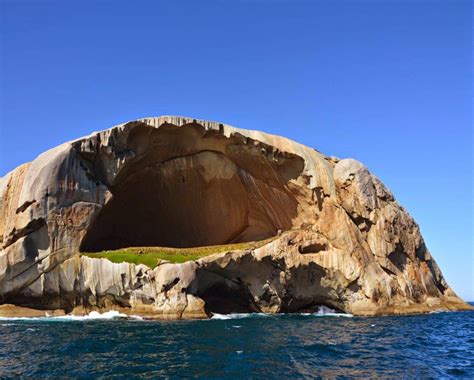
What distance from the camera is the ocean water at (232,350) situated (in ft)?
56.3

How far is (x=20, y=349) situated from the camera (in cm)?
2095

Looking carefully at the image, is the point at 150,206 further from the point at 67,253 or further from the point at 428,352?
the point at 428,352

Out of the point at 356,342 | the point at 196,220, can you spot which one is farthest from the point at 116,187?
the point at 356,342

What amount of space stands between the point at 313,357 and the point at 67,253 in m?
24.2

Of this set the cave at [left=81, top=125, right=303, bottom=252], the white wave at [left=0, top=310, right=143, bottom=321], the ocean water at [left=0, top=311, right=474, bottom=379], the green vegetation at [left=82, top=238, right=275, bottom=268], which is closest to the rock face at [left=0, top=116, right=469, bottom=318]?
the cave at [left=81, top=125, right=303, bottom=252]

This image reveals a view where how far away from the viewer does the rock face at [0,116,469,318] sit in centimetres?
3741

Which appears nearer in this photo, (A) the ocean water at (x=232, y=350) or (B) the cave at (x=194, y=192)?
(A) the ocean water at (x=232, y=350)

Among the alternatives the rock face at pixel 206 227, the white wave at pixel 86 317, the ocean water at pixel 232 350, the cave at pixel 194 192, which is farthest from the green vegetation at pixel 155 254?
the ocean water at pixel 232 350

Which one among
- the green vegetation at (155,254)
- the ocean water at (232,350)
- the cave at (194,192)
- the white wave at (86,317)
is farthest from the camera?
the cave at (194,192)

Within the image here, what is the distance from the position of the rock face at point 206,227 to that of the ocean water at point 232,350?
252 inches

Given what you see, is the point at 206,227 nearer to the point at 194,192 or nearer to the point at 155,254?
the point at 194,192

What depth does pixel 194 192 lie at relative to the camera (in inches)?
1975

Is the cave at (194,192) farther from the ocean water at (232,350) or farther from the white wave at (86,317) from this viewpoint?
the ocean water at (232,350)

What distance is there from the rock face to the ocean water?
640cm
